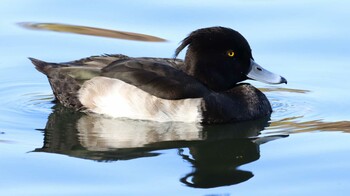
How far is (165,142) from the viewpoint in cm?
898

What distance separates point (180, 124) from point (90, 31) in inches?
108

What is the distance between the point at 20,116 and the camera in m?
9.81

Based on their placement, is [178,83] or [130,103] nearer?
[178,83]

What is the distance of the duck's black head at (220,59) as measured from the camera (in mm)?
9945

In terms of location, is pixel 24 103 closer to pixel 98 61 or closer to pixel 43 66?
pixel 43 66

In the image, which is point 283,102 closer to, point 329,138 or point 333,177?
point 329,138

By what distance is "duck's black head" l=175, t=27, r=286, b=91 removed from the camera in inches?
392

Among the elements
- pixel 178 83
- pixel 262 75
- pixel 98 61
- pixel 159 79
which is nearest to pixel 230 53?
pixel 262 75

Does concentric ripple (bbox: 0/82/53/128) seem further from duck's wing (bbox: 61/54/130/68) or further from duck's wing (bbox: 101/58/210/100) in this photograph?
duck's wing (bbox: 101/58/210/100)

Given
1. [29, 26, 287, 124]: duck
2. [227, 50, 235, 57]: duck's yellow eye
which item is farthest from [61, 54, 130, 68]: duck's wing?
[227, 50, 235, 57]: duck's yellow eye

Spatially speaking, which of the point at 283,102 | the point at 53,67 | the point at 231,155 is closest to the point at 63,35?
the point at 53,67

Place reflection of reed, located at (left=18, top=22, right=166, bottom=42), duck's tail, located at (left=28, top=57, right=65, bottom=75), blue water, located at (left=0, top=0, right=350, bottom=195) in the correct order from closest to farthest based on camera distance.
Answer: blue water, located at (left=0, top=0, right=350, bottom=195)
duck's tail, located at (left=28, top=57, right=65, bottom=75)
reflection of reed, located at (left=18, top=22, right=166, bottom=42)

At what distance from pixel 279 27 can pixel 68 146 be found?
158 inches

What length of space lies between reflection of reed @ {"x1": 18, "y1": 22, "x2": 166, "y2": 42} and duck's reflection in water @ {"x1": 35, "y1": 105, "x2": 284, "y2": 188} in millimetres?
1919
